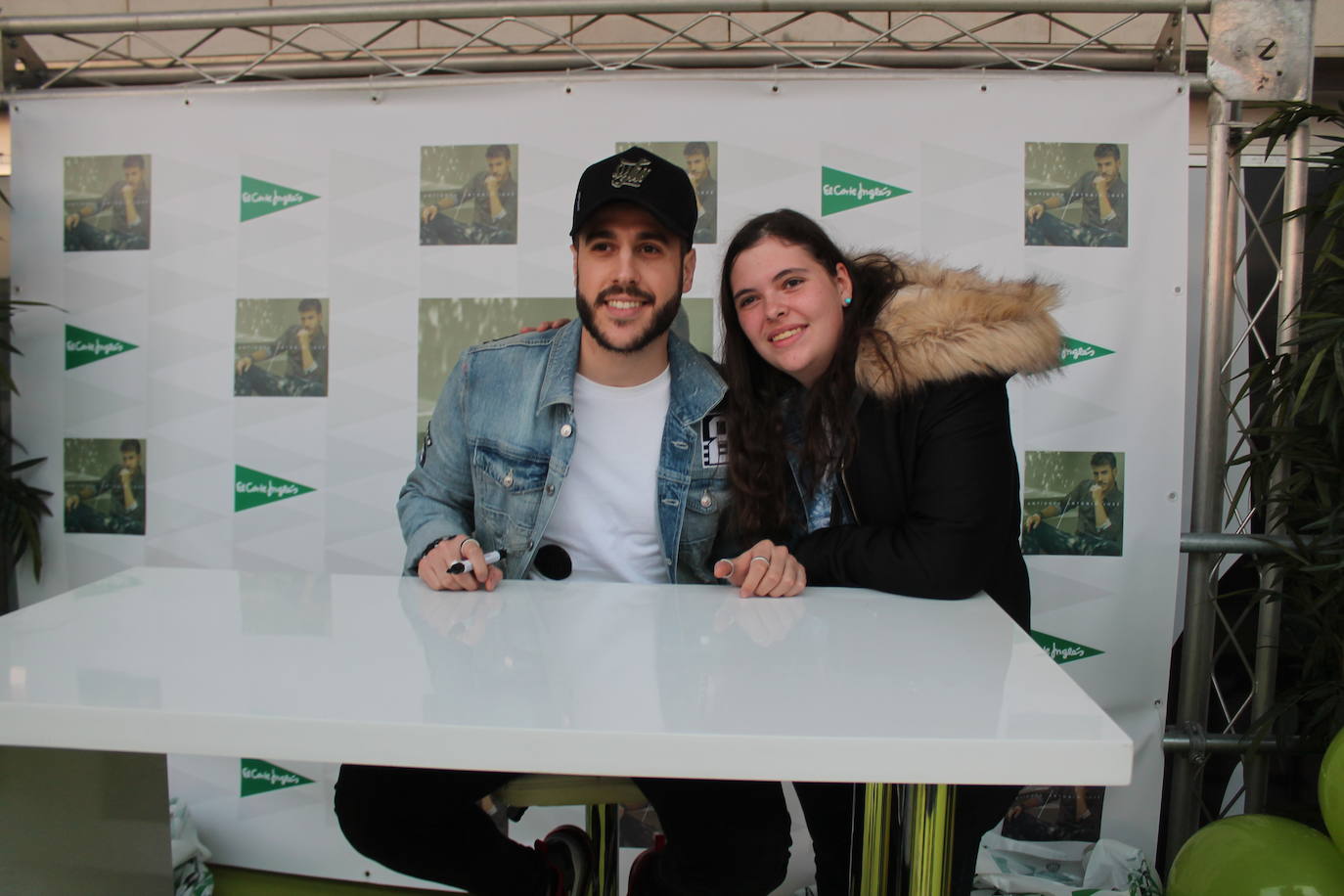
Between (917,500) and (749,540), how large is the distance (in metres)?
0.32

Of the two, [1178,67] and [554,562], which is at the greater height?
[1178,67]

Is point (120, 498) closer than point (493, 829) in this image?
No

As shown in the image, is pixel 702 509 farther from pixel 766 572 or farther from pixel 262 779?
pixel 262 779

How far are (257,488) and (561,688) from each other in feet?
6.57

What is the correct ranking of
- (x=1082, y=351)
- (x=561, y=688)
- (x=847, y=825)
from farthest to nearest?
(x=1082, y=351), (x=847, y=825), (x=561, y=688)

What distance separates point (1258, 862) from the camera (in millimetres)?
1678

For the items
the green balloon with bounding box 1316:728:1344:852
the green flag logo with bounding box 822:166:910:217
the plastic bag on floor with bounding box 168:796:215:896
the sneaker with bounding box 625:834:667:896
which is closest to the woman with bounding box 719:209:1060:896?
the sneaker with bounding box 625:834:667:896

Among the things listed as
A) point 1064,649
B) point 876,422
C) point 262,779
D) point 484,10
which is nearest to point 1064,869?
point 1064,649

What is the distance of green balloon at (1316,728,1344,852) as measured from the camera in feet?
5.05

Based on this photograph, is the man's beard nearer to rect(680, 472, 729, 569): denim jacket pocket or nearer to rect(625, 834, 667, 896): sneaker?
rect(680, 472, 729, 569): denim jacket pocket

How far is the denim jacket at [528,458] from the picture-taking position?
1728 mm

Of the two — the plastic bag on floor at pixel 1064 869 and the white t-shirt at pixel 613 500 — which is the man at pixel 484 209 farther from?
the plastic bag on floor at pixel 1064 869

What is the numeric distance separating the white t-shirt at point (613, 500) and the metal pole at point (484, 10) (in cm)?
118

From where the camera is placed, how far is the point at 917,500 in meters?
1.50
